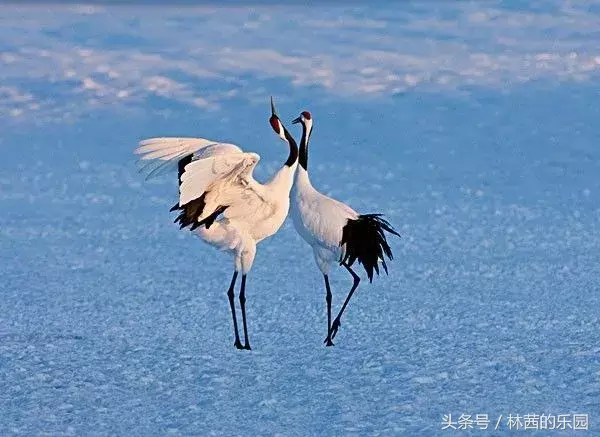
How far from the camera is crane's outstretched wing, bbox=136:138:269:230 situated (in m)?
5.73

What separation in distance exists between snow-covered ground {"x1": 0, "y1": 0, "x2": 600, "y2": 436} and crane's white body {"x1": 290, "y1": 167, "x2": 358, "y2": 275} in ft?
1.77

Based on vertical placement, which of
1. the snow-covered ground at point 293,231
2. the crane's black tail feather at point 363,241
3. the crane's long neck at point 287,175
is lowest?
the snow-covered ground at point 293,231

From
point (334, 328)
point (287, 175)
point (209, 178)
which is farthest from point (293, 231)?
point (209, 178)

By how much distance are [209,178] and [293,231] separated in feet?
11.5

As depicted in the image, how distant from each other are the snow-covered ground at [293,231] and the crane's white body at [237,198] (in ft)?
1.88

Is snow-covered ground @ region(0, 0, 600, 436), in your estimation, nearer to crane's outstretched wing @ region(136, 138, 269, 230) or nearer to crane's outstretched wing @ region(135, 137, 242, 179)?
crane's outstretched wing @ region(136, 138, 269, 230)

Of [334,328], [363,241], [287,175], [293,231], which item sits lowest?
[293,231]

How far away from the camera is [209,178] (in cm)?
575

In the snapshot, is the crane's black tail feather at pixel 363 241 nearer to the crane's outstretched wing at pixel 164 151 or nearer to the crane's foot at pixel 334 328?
the crane's foot at pixel 334 328

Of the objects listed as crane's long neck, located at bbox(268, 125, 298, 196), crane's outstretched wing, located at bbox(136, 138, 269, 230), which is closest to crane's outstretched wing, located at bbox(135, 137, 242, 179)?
crane's outstretched wing, located at bbox(136, 138, 269, 230)

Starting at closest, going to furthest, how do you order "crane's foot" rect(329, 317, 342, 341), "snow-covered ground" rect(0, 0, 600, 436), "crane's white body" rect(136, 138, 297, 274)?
"snow-covered ground" rect(0, 0, 600, 436) → "crane's white body" rect(136, 138, 297, 274) → "crane's foot" rect(329, 317, 342, 341)

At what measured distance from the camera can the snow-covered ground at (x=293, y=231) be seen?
5.69m

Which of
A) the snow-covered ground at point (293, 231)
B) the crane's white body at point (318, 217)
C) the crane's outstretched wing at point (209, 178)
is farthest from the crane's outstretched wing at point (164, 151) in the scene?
the snow-covered ground at point (293, 231)

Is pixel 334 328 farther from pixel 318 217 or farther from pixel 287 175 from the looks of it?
pixel 287 175
